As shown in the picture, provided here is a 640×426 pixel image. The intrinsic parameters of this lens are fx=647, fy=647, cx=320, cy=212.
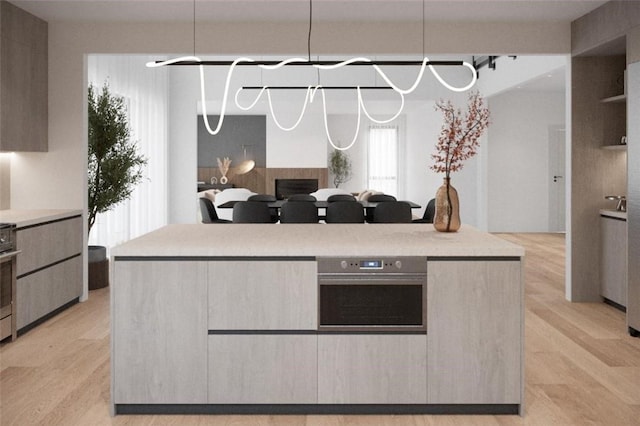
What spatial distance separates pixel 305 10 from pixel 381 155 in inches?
422

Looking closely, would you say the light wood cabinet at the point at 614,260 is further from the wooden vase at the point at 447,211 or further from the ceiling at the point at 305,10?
the wooden vase at the point at 447,211

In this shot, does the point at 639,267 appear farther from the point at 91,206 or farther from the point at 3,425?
the point at 91,206

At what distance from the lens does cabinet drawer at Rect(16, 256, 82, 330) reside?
193 inches

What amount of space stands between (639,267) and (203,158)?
→ 13.1m

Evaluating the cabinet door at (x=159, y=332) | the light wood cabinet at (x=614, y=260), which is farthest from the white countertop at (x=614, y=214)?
the cabinet door at (x=159, y=332)

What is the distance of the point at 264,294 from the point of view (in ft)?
10.7

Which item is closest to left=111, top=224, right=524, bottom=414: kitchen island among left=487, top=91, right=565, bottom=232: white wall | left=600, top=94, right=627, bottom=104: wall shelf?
left=600, top=94, right=627, bottom=104: wall shelf

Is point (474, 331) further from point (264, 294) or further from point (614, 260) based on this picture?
point (614, 260)

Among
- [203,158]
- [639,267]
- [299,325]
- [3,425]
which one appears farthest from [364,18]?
[203,158]

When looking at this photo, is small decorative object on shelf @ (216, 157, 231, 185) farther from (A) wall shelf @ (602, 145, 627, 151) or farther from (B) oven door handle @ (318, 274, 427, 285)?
(B) oven door handle @ (318, 274, 427, 285)

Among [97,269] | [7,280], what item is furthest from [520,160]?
[7,280]

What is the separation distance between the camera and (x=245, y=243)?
11.0ft

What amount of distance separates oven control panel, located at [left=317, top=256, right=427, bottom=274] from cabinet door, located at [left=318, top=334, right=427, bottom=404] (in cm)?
34

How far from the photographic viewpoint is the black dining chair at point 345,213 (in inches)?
270
